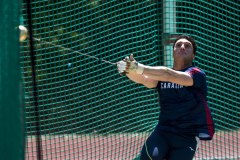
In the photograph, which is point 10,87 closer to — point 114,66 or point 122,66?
point 122,66

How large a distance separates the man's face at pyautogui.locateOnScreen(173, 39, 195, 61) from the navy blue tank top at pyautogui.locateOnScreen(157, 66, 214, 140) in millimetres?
107

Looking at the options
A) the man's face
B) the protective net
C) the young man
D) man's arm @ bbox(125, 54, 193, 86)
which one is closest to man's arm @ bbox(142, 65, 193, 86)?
man's arm @ bbox(125, 54, 193, 86)

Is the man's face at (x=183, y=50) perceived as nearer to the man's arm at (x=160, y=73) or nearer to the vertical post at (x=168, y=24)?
the man's arm at (x=160, y=73)

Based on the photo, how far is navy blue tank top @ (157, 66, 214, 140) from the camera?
4.95 meters

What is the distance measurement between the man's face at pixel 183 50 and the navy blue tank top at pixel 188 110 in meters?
0.11

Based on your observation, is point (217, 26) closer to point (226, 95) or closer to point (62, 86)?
point (226, 95)

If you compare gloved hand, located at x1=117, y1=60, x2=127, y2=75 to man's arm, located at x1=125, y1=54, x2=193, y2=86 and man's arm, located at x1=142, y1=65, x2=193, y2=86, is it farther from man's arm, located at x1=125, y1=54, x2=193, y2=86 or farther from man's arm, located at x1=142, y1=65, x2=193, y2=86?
man's arm, located at x1=142, y1=65, x2=193, y2=86

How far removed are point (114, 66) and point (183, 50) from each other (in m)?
2.98

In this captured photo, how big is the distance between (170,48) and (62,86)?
1.30 metres

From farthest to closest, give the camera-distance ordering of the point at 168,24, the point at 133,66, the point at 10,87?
the point at 168,24 → the point at 133,66 → the point at 10,87

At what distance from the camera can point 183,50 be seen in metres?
5.00

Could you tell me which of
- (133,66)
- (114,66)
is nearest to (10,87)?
(133,66)

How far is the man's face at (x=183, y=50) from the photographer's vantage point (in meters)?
5.00

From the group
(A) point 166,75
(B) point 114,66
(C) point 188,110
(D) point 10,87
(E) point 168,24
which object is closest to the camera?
(D) point 10,87
